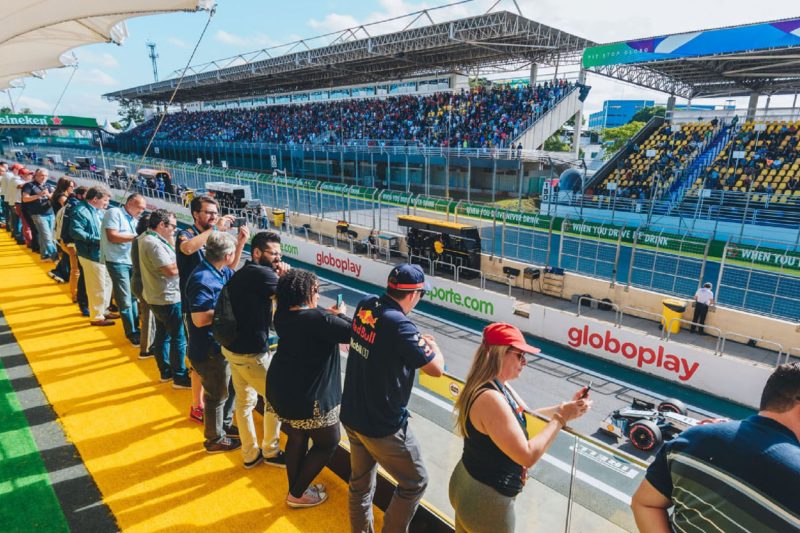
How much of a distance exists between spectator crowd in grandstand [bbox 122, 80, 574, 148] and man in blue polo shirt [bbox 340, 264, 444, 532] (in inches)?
1366

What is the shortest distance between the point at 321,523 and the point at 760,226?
81.6ft

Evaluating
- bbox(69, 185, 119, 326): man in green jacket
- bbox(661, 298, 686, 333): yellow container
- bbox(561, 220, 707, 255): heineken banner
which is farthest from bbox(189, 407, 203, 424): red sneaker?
bbox(561, 220, 707, 255): heineken banner

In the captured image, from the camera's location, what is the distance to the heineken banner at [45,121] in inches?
2405

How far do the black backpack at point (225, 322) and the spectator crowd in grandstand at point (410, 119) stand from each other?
34.3 m

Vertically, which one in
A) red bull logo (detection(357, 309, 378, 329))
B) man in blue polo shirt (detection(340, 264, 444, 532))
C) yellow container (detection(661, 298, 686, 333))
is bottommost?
yellow container (detection(661, 298, 686, 333))

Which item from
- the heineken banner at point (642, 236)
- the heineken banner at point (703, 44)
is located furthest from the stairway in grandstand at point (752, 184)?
the heineken banner at point (642, 236)

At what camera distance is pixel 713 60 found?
24.1 m

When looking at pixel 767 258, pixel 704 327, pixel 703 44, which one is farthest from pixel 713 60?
pixel 704 327

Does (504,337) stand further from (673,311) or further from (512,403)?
(673,311)

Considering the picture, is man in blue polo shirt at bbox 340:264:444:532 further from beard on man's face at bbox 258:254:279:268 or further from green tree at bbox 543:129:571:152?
green tree at bbox 543:129:571:152

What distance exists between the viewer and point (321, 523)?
3230 millimetres

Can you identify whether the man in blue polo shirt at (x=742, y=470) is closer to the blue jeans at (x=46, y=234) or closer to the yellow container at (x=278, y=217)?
the blue jeans at (x=46, y=234)

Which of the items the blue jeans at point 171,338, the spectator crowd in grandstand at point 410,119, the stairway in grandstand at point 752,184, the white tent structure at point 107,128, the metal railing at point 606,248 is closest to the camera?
the blue jeans at point 171,338

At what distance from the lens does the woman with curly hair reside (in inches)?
113
